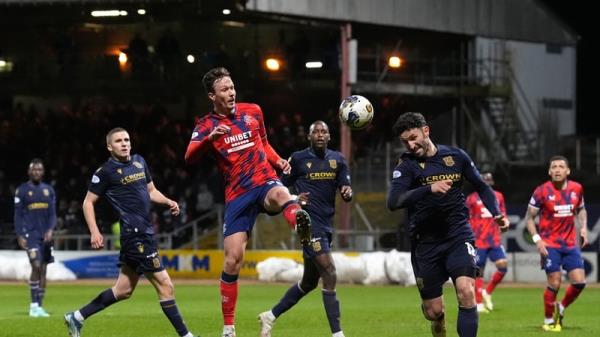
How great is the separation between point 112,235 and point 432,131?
1264cm

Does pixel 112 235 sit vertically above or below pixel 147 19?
below

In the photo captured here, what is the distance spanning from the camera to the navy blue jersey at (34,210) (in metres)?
23.0

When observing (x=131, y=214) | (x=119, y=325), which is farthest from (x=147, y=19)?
(x=131, y=214)

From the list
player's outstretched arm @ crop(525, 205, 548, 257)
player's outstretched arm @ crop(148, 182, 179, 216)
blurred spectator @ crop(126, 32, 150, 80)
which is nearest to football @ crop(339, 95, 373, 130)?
player's outstretched arm @ crop(148, 182, 179, 216)

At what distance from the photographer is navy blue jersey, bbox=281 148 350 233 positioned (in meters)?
16.4

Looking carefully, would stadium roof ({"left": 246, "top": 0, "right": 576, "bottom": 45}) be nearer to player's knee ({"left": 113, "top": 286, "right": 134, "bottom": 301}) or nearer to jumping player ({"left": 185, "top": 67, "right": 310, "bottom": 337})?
player's knee ({"left": 113, "top": 286, "right": 134, "bottom": 301})

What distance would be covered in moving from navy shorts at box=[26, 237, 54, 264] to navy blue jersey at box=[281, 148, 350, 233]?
7.75 metres

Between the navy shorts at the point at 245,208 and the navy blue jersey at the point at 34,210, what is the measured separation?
10.1 metres

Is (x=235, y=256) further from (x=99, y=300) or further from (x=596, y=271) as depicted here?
(x=596, y=271)

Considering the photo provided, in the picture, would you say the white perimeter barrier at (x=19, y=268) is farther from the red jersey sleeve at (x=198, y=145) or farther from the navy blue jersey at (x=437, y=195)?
the navy blue jersey at (x=437, y=195)

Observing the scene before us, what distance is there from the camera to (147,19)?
4450 centimetres

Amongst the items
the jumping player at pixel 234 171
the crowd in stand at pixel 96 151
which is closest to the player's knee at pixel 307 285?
the jumping player at pixel 234 171

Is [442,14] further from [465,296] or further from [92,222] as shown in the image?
[465,296]

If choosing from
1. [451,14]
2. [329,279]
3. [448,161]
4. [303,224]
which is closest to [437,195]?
[448,161]
